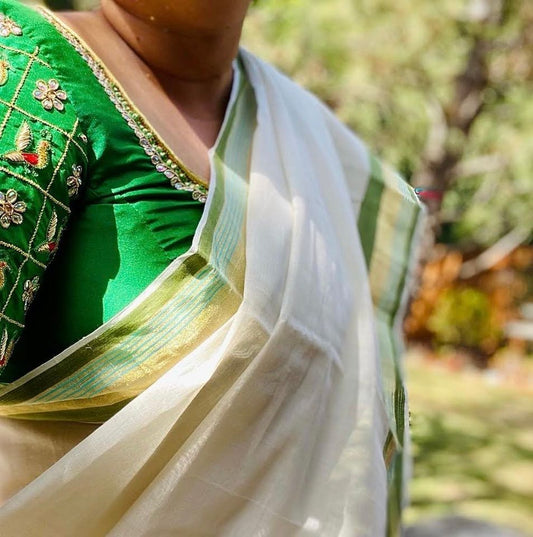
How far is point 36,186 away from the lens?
1.07 metres

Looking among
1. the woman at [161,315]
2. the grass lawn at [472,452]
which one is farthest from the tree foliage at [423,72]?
the woman at [161,315]

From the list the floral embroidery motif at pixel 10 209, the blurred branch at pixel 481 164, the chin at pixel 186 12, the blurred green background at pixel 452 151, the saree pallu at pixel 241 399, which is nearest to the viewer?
the floral embroidery motif at pixel 10 209

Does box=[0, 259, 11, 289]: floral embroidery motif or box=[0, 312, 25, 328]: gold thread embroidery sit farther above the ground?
box=[0, 259, 11, 289]: floral embroidery motif

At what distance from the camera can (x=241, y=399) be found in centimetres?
120

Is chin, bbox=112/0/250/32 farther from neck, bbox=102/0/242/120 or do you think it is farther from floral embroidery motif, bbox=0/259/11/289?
floral embroidery motif, bbox=0/259/11/289

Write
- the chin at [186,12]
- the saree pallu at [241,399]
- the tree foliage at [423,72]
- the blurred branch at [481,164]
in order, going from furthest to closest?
→ the blurred branch at [481,164], the tree foliage at [423,72], the chin at [186,12], the saree pallu at [241,399]

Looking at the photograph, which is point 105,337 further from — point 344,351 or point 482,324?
point 482,324

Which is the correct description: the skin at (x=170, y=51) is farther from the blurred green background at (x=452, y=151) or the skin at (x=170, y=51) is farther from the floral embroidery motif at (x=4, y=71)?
the blurred green background at (x=452, y=151)

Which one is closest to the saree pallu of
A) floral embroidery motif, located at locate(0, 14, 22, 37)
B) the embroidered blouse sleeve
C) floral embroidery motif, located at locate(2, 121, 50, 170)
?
the embroidered blouse sleeve

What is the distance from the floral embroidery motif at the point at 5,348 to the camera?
108 cm

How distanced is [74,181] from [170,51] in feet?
1.03

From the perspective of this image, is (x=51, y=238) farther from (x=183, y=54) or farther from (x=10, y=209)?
(x=183, y=54)

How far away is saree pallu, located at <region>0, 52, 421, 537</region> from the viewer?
3.82 ft

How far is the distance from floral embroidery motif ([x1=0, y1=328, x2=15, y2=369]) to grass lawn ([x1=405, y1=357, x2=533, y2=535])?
3.00m
